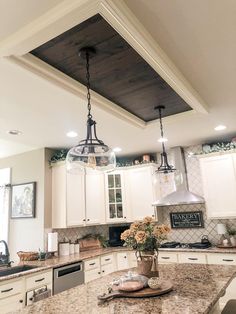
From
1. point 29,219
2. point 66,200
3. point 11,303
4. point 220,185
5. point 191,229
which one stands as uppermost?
point 220,185

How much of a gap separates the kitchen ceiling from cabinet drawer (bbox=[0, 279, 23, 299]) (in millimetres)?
1887

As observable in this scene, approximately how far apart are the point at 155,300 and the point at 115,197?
3.32 metres

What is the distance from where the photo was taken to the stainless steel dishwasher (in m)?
3.42

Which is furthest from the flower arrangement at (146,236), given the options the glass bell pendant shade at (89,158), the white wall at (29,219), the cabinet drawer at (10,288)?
the white wall at (29,219)

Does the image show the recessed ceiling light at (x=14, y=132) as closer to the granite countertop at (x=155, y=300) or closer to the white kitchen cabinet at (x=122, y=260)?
the granite countertop at (x=155, y=300)

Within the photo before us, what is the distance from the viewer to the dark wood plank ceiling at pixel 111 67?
73.7 inches

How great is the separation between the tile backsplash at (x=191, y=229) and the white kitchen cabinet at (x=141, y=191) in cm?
30

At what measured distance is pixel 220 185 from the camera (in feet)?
14.1

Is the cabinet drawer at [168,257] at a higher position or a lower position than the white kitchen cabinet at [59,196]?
lower

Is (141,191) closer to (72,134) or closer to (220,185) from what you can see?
(220,185)

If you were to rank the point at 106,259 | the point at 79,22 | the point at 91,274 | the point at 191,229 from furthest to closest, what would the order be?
the point at 191,229 → the point at 106,259 → the point at 91,274 → the point at 79,22

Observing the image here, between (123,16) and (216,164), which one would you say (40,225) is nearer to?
(216,164)

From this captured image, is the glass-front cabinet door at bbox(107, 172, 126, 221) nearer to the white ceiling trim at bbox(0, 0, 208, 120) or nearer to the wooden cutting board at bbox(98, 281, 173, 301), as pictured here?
the wooden cutting board at bbox(98, 281, 173, 301)

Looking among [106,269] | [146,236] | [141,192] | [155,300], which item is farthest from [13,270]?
[141,192]
